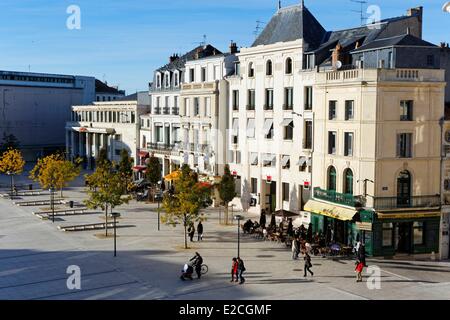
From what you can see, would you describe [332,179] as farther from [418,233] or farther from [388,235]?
[418,233]

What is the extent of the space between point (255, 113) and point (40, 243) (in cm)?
2246

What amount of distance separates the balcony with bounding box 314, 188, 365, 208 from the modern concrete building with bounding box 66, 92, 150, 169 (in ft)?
142

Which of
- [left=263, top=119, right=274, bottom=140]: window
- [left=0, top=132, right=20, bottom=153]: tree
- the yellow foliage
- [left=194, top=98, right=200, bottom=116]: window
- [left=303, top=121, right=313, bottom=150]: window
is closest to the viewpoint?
[left=303, top=121, right=313, bottom=150]: window

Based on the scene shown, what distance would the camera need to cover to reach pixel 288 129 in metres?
51.0

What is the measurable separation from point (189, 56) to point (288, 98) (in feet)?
84.6

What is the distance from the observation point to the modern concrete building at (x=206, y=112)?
5975 cm

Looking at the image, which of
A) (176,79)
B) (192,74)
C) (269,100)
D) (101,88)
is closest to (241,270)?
(269,100)

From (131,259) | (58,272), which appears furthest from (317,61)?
(58,272)

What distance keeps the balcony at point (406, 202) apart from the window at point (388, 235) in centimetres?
115

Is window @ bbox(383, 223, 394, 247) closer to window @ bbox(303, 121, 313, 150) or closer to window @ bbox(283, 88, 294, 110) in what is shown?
window @ bbox(303, 121, 313, 150)

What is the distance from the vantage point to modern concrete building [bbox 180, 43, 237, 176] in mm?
59750

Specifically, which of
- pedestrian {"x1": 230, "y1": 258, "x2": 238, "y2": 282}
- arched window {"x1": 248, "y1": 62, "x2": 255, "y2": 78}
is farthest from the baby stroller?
arched window {"x1": 248, "y1": 62, "x2": 255, "y2": 78}

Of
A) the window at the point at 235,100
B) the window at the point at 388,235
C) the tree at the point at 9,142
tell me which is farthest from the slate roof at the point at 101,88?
the window at the point at 388,235
